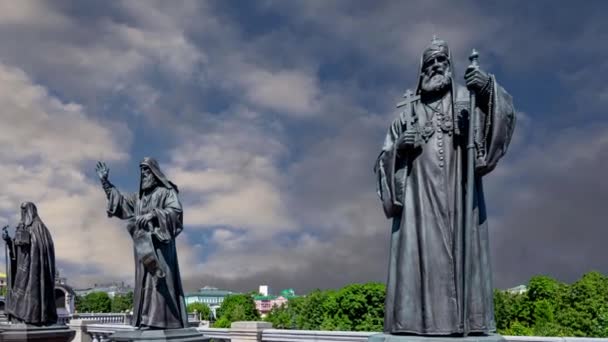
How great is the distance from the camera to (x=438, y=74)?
5812 mm

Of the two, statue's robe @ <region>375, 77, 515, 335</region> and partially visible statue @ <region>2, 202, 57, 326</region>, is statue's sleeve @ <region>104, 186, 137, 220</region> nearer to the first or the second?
partially visible statue @ <region>2, 202, 57, 326</region>

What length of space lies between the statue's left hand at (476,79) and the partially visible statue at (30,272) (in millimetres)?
10736

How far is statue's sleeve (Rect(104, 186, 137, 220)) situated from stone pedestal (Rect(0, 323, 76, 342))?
402 centimetres

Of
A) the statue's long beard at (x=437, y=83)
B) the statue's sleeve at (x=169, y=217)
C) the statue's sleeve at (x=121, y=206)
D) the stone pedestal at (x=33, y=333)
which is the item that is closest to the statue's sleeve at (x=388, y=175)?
the statue's long beard at (x=437, y=83)

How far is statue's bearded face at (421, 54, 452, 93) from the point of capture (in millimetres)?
5773

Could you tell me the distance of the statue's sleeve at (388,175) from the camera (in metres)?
5.67

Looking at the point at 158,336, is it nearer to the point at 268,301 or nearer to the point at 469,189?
the point at 469,189

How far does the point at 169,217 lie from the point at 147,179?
895 millimetres

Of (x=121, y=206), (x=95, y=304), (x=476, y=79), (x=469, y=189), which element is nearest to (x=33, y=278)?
(x=121, y=206)

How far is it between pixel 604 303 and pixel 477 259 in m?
47.0

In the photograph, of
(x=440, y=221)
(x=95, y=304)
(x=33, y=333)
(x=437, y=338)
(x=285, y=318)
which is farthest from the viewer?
(x=95, y=304)

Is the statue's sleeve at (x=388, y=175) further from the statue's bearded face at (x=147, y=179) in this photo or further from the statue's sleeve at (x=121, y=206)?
the statue's sleeve at (x=121, y=206)

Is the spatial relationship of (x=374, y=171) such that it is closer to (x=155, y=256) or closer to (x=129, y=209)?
(x=155, y=256)

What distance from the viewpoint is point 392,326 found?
5438 mm
